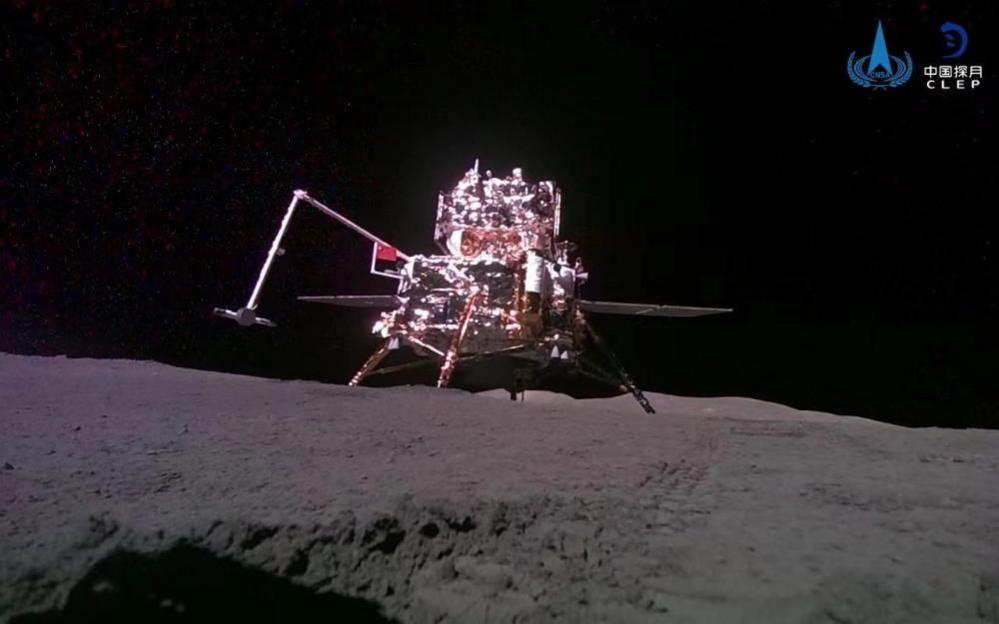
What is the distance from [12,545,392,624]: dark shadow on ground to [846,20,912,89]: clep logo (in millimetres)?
6643

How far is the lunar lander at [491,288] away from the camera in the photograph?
4254 millimetres

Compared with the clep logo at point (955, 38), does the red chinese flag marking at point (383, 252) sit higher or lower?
lower

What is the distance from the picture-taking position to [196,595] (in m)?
1.04

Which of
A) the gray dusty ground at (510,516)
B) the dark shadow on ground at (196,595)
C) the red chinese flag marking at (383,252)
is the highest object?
the red chinese flag marking at (383,252)

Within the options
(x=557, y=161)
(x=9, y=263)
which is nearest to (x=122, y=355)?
(x=9, y=263)

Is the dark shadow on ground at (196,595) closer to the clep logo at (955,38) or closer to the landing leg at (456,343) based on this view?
the landing leg at (456,343)

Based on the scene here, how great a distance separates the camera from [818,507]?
1.41m

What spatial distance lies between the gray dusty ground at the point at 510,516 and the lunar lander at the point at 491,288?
2092 mm

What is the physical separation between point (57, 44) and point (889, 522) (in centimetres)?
851

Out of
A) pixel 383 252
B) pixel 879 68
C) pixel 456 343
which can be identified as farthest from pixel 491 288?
pixel 879 68

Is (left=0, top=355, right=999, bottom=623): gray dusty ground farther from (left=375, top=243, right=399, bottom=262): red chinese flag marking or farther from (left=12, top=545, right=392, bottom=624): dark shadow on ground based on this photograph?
(left=375, top=243, right=399, bottom=262): red chinese flag marking

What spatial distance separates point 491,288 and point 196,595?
333cm

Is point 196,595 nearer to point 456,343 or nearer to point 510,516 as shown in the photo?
point 510,516

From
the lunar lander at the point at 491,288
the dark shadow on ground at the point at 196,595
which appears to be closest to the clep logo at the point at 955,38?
the lunar lander at the point at 491,288
